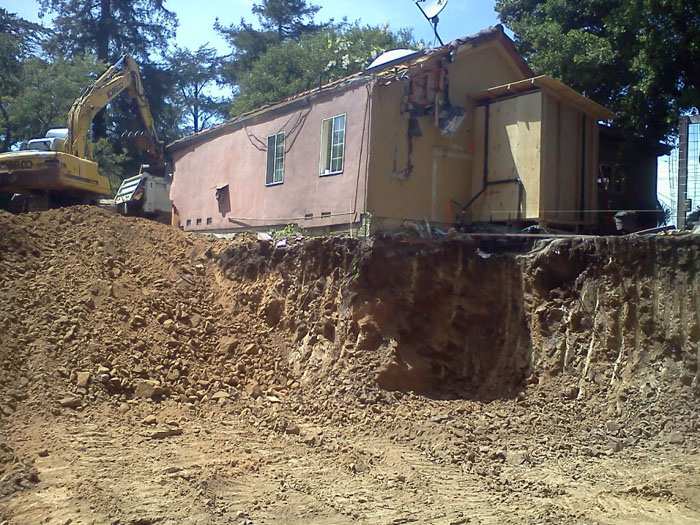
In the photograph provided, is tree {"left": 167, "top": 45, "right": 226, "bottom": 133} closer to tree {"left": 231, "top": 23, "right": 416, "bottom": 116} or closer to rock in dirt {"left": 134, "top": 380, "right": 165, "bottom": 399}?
tree {"left": 231, "top": 23, "right": 416, "bottom": 116}

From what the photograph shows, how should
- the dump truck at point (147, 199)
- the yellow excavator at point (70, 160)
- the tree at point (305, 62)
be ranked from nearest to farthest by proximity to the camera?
the yellow excavator at point (70, 160) → the dump truck at point (147, 199) → the tree at point (305, 62)

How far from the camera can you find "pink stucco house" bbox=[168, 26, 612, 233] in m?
12.7

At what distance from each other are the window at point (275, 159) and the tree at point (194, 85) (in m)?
21.5

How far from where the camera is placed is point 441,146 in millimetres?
13500

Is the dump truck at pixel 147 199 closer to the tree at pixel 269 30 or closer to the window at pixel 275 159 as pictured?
the window at pixel 275 159

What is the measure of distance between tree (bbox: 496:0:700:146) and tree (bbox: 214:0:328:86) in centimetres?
1882

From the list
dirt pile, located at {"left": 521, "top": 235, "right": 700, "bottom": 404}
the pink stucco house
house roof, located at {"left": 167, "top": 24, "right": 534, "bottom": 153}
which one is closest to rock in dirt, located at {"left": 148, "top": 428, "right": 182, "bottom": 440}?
dirt pile, located at {"left": 521, "top": 235, "right": 700, "bottom": 404}

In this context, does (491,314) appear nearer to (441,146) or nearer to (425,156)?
(425,156)

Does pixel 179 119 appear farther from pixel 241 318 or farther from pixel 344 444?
pixel 344 444

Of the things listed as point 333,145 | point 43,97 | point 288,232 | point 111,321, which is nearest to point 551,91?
point 333,145

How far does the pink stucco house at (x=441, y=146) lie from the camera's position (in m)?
12.7

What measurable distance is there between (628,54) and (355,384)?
10.1m

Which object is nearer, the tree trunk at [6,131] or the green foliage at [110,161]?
the tree trunk at [6,131]

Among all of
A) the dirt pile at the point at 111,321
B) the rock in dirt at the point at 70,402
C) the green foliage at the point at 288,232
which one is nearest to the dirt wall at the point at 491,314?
the dirt pile at the point at 111,321
